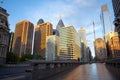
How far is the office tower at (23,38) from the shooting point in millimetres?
174700

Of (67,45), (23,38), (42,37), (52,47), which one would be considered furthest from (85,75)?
(42,37)

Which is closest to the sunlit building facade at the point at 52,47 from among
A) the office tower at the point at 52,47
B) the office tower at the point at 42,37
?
the office tower at the point at 52,47

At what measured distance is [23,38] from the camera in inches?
6988

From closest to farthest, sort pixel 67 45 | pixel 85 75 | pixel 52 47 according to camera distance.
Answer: pixel 85 75 < pixel 67 45 < pixel 52 47

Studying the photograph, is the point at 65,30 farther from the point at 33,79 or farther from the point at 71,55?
the point at 33,79

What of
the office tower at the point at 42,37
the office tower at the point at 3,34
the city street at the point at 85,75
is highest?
the office tower at the point at 42,37

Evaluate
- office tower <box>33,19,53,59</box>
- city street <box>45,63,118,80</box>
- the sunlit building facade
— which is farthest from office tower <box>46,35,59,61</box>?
city street <box>45,63,118,80</box>

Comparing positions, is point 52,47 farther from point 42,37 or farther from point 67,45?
point 42,37

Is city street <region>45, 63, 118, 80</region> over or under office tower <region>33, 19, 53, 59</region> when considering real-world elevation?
under

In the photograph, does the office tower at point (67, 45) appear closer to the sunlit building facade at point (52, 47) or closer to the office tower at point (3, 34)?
the sunlit building facade at point (52, 47)

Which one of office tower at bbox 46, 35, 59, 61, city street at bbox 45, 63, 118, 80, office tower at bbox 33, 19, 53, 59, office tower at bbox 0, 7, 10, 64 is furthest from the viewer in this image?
office tower at bbox 33, 19, 53, 59

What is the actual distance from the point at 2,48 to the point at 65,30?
388 ft

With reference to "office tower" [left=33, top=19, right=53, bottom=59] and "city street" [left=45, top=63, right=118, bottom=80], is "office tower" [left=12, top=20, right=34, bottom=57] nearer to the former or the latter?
"office tower" [left=33, top=19, right=53, bottom=59]

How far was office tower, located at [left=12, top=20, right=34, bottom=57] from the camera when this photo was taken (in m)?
175
